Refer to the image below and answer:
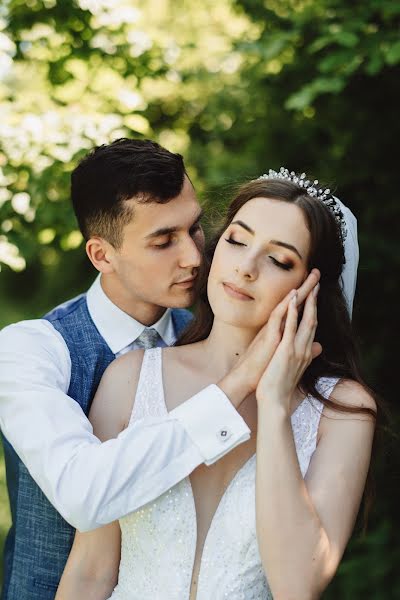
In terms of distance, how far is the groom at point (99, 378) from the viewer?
2234 millimetres

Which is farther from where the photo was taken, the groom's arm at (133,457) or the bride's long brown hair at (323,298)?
the bride's long brown hair at (323,298)

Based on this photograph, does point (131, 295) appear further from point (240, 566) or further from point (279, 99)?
point (279, 99)

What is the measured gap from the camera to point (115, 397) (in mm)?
2656

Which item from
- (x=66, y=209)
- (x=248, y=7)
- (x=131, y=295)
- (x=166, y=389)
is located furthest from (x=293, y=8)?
(x=166, y=389)

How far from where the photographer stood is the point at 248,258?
248 cm

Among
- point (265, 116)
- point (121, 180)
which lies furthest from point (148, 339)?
point (265, 116)

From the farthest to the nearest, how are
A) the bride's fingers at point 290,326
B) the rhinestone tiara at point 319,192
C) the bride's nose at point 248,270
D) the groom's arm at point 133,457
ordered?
the rhinestone tiara at point 319,192 < the bride's nose at point 248,270 < the bride's fingers at point 290,326 < the groom's arm at point 133,457

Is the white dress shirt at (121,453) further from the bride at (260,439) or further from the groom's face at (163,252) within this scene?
the groom's face at (163,252)

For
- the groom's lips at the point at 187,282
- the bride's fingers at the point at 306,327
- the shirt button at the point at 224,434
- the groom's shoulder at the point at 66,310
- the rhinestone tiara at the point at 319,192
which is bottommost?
the groom's shoulder at the point at 66,310

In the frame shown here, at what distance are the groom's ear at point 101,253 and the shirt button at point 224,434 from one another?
1004mm

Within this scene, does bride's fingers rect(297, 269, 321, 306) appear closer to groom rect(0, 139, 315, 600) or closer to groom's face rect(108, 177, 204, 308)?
groom rect(0, 139, 315, 600)

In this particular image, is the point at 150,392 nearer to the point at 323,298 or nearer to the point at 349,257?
the point at 323,298

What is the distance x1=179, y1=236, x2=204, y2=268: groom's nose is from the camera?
115 inches

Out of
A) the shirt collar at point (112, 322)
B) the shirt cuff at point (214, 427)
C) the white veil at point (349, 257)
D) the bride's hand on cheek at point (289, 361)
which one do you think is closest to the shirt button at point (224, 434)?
the shirt cuff at point (214, 427)
